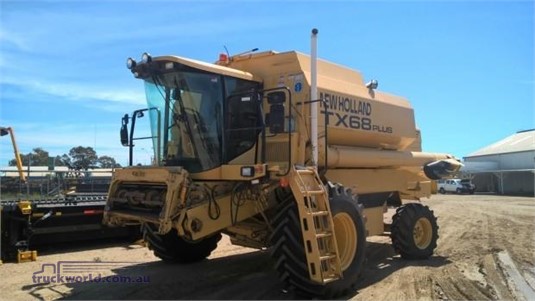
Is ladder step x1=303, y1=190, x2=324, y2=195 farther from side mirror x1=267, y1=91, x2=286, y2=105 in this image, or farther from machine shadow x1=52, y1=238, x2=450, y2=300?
machine shadow x1=52, y1=238, x2=450, y2=300

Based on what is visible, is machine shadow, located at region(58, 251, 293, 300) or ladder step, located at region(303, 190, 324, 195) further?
machine shadow, located at region(58, 251, 293, 300)

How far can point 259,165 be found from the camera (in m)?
7.25

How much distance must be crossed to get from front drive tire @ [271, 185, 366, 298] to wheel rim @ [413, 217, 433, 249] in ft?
11.1

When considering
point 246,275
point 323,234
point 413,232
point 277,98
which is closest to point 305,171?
point 323,234

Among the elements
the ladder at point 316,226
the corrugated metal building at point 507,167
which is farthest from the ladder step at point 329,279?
the corrugated metal building at point 507,167

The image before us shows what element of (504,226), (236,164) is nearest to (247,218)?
(236,164)

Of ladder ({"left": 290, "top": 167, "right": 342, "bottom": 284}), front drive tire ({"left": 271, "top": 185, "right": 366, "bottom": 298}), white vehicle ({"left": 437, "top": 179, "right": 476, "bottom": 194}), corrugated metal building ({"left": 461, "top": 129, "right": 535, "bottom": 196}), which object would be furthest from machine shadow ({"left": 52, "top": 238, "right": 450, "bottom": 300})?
corrugated metal building ({"left": 461, "top": 129, "right": 535, "bottom": 196})

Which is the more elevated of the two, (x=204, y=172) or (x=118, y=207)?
(x=204, y=172)

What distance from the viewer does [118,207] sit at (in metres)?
8.31

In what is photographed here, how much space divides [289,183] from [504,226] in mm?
13403

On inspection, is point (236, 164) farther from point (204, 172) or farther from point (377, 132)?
point (377, 132)

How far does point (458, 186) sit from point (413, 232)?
45.5 meters

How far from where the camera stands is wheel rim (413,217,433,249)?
1089cm

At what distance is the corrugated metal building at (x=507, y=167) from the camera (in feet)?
172
